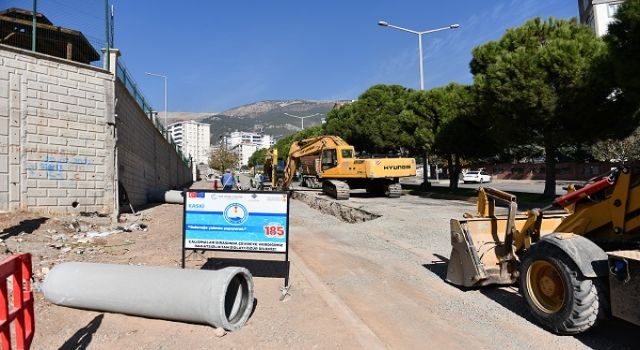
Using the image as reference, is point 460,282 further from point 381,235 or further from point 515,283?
point 381,235

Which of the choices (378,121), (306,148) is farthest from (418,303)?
(378,121)

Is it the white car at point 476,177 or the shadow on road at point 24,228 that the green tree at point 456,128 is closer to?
the shadow on road at point 24,228

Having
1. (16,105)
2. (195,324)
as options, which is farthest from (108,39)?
(195,324)

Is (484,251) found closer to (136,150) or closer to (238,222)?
(238,222)

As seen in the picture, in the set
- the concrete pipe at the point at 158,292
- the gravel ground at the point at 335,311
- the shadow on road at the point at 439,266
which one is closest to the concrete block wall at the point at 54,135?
the gravel ground at the point at 335,311

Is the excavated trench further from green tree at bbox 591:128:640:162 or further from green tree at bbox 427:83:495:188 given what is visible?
green tree at bbox 591:128:640:162

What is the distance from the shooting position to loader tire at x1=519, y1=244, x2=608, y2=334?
14.4 feet

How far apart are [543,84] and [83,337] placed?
694 inches

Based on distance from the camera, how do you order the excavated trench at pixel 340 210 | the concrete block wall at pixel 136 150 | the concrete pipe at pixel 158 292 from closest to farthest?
1. the concrete pipe at pixel 158 292
2. the concrete block wall at pixel 136 150
3. the excavated trench at pixel 340 210

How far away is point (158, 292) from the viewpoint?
4.85 m

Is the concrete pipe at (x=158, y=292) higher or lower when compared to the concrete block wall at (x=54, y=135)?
lower

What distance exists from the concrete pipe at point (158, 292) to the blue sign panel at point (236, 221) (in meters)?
1.15

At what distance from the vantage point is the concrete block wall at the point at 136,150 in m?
15.0

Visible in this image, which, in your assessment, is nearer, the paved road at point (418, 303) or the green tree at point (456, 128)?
the paved road at point (418, 303)
